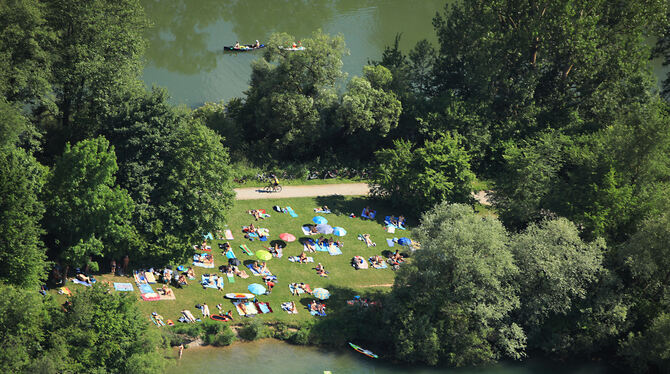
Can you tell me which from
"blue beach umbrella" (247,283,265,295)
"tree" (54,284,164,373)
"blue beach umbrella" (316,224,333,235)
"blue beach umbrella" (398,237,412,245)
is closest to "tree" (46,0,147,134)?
"blue beach umbrella" (247,283,265,295)

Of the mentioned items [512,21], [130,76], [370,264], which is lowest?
[370,264]

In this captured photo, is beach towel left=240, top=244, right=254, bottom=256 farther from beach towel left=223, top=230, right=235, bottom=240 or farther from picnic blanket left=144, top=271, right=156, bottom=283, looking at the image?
picnic blanket left=144, top=271, right=156, bottom=283

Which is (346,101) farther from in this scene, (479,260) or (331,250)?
(479,260)

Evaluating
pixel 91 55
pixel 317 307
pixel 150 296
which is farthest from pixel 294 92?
pixel 150 296

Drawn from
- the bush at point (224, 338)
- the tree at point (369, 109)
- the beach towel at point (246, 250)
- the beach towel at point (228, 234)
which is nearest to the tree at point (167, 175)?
the beach towel at point (228, 234)

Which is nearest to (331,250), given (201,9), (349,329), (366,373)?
(349,329)
